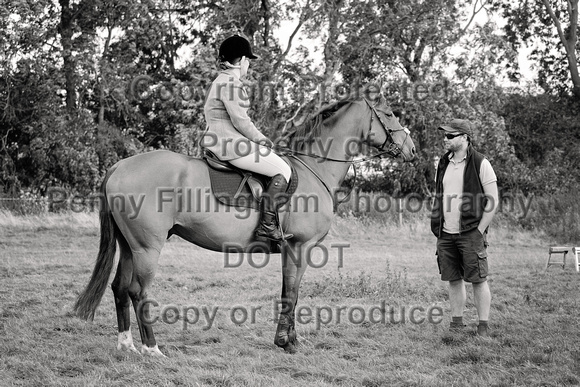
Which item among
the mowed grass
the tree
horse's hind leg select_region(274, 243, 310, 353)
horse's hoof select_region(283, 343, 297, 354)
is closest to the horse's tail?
the mowed grass

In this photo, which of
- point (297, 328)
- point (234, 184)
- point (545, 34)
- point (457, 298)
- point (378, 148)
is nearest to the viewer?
point (234, 184)

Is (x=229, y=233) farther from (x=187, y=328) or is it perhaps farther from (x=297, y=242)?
(x=187, y=328)

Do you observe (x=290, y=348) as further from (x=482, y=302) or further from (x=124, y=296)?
(x=482, y=302)

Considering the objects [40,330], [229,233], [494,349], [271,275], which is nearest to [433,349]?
[494,349]

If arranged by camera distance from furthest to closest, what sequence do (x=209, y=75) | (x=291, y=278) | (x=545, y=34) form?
(x=545, y=34)
(x=209, y=75)
(x=291, y=278)

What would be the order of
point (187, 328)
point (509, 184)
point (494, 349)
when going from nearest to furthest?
point (494, 349), point (187, 328), point (509, 184)

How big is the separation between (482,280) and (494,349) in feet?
2.86

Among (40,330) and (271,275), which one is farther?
(271,275)

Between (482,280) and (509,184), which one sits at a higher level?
(509,184)

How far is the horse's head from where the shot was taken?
22.6ft

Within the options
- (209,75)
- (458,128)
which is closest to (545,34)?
(209,75)

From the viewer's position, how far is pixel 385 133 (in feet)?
22.8

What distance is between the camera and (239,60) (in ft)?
20.1

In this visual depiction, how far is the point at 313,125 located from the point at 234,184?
4.41 ft
